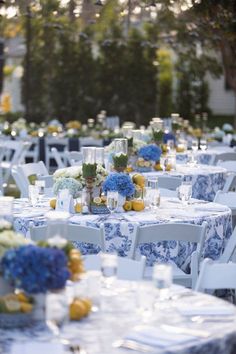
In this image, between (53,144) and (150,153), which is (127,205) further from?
(53,144)

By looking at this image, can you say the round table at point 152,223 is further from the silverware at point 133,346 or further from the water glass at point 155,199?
the silverware at point 133,346

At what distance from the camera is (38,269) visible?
433cm

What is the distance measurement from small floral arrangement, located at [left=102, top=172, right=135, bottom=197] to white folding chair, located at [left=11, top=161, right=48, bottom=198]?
214 cm

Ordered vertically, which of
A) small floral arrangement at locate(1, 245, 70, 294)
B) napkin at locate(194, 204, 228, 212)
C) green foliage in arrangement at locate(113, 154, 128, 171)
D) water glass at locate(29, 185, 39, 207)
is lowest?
napkin at locate(194, 204, 228, 212)

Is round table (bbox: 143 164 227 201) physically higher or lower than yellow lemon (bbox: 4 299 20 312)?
lower

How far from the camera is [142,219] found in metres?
7.36

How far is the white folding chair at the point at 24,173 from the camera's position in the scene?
980 cm

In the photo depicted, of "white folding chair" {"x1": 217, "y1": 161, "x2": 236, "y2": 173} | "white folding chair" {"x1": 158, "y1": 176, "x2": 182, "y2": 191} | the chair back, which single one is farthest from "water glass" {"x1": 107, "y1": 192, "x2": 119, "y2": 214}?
"white folding chair" {"x1": 217, "y1": 161, "x2": 236, "y2": 173}

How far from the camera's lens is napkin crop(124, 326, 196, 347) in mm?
4168

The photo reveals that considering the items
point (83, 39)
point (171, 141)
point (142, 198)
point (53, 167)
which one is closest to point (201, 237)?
point (142, 198)

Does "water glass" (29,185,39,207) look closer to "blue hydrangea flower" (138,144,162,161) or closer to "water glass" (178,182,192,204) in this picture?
"water glass" (178,182,192,204)

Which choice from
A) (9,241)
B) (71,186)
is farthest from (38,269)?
(71,186)

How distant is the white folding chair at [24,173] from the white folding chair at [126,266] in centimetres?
439

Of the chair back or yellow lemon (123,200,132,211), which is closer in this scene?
the chair back
